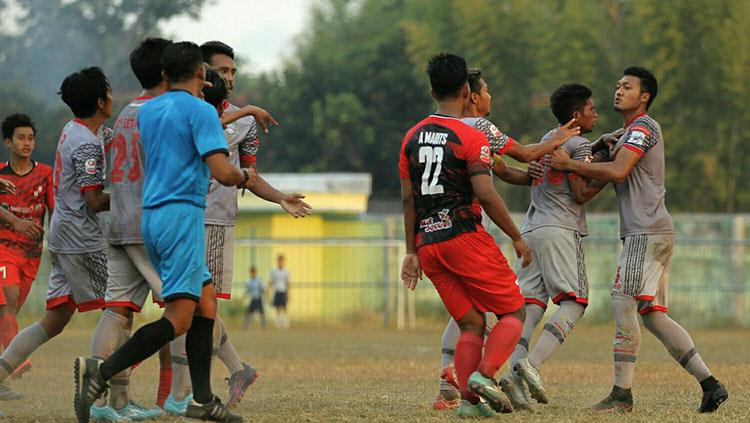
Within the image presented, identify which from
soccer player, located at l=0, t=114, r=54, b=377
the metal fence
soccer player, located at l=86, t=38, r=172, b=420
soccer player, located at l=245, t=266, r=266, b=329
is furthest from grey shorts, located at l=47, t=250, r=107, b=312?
soccer player, located at l=245, t=266, r=266, b=329

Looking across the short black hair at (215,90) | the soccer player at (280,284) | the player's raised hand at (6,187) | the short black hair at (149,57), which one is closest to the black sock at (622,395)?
the short black hair at (215,90)

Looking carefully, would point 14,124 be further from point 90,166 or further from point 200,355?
point 200,355

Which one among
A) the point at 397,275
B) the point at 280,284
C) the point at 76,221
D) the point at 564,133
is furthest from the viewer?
the point at 397,275

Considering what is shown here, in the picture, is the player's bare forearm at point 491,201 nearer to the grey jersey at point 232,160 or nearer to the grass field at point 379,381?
the grass field at point 379,381

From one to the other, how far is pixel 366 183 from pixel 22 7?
63.4 ft

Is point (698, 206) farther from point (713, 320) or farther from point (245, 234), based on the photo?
point (245, 234)

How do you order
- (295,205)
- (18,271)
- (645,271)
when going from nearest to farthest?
(295,205) → (645,271) → (18,271)

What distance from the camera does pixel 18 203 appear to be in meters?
11.0

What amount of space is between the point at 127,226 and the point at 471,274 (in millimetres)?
2106

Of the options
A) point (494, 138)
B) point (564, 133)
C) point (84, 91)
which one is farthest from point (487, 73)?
point (84, 91)

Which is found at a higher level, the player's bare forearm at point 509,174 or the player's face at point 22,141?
the player's face at point 22,141

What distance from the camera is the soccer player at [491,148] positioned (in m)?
8.65

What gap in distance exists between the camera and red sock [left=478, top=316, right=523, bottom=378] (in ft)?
26.8

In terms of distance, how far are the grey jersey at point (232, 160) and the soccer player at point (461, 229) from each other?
1427 mm
